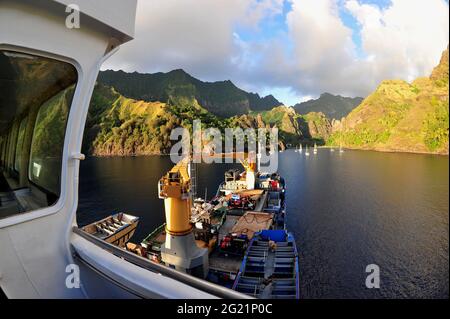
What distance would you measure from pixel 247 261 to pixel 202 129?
159856mm

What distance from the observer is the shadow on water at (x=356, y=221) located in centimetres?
2559

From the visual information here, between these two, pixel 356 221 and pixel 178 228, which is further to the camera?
pixel 356 221

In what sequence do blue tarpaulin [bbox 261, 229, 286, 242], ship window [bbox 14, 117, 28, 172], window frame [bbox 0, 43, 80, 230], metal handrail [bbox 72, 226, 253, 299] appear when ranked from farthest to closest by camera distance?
blue tarpaulin [bbox 261, 229, 286, 242] → ship window [bbox 14, 117, 28, 172] → window frame [bbox 0, 43, 80, 230] → metal handrail [bbox 72, 226, 253, 299]

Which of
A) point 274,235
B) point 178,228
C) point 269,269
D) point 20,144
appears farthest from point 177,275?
point 274,235

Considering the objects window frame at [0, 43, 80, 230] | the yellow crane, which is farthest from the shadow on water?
the yellow crane

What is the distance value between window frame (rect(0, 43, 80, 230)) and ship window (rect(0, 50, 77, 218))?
0.05m

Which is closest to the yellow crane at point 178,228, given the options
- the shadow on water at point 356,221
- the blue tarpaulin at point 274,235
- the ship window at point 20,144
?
the blue tarpaulin at point 274,235

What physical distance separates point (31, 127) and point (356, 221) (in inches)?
1791

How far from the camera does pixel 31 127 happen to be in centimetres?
392

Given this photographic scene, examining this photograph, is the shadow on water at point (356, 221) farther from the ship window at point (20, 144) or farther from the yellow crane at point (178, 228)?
the yellow crane at point (178, 228)

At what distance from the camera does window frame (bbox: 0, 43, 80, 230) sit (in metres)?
3.28

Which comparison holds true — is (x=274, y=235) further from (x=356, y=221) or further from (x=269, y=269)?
(x=356, y=221)

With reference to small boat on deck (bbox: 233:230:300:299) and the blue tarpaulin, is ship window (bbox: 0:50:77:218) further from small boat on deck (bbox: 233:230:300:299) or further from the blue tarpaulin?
the blue tarpaulin

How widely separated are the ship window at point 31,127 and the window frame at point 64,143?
0.15 feet
